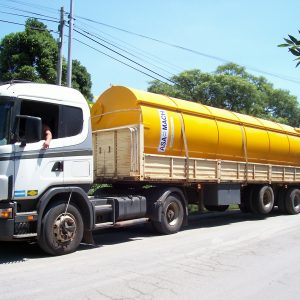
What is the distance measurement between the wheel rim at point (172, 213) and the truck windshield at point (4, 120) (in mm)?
4970

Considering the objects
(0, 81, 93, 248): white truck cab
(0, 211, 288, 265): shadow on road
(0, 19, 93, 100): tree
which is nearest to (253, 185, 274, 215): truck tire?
(0, 211, 288, 265): shadow on road

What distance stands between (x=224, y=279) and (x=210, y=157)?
22.0 ft

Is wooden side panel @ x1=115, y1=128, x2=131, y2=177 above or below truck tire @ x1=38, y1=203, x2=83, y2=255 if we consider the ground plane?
above

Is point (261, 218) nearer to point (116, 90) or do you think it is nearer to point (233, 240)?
point (233, 240)

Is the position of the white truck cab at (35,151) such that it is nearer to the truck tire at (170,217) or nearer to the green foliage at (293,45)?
the truck tire at (170,217)

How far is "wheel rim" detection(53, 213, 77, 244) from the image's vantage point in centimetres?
820

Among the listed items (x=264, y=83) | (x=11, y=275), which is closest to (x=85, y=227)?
(x=11, y=275)

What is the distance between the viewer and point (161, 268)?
7.32m

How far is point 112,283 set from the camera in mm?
6320

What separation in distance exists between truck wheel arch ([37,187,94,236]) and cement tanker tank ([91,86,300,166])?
252 centimetres

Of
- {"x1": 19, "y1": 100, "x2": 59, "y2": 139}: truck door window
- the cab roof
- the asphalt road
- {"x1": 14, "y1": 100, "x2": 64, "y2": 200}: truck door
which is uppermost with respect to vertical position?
the cab roof

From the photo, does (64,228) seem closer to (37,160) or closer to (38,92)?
(37,160)

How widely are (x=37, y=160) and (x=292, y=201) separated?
467 inches

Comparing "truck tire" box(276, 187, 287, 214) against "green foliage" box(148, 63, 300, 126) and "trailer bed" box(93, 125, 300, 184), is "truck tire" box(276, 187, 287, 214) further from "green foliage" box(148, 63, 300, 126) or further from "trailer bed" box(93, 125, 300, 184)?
"green foliage" box(148, 63, 300, 126)
